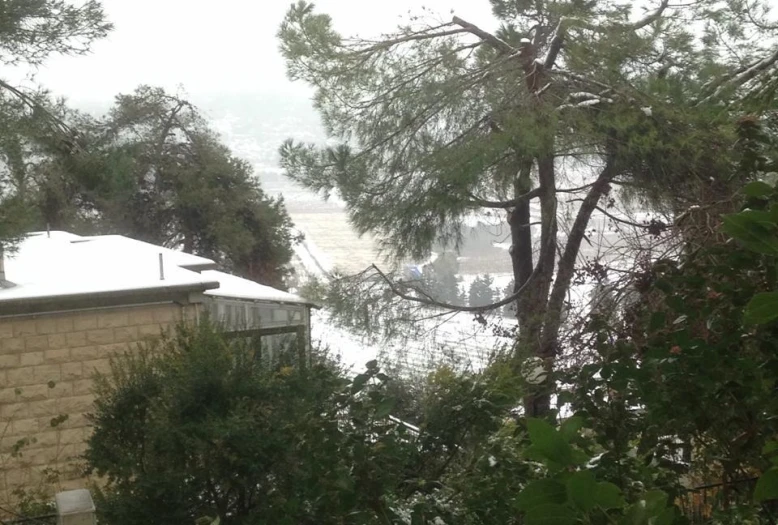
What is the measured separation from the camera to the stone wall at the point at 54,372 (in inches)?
169

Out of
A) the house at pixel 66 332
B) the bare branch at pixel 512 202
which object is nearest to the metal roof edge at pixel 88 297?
the house at pixel 66 332

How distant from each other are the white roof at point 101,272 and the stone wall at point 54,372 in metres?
0.14

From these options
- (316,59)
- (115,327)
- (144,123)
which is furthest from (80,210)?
(115,327)

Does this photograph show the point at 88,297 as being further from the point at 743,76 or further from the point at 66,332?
the point at 743,76

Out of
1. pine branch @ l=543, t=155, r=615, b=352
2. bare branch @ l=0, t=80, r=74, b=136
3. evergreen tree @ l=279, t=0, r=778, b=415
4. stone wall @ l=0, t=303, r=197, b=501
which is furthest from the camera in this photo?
pine branch @ l=543, t=155, r=615, b=352

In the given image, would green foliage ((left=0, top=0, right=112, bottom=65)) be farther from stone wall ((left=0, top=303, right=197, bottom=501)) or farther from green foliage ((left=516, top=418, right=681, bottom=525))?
green foliage ((left=516, top=418, right=681, bottom=525))

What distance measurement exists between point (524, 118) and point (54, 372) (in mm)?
2846

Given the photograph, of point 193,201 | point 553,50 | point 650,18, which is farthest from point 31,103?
point 193,201

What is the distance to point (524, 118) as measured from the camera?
5.12 m

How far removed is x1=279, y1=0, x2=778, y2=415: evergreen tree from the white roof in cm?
108

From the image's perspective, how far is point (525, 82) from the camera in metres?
5.61

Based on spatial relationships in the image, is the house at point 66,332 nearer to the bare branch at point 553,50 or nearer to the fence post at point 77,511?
the fence post at point 77,511

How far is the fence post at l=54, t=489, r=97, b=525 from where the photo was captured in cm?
191

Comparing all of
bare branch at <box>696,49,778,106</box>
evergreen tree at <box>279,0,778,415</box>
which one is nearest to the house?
evergreen tree at <box>279,0,778,415</box>
